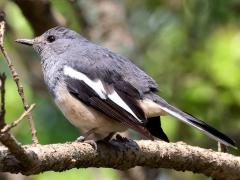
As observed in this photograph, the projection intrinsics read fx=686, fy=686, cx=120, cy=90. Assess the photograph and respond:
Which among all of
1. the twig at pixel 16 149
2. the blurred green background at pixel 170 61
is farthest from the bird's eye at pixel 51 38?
the twig at pixel 16 149

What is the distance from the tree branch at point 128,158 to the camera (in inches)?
124

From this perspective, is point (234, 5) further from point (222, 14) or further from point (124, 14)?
point (124, 14)

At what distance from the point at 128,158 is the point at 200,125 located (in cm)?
57

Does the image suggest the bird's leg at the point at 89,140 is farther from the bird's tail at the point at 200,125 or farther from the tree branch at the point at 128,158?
the bird's tail at the point at 200,125

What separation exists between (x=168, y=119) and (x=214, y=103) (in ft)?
1.51

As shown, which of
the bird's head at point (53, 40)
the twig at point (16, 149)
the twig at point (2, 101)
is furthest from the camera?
the bird's head at point (53, 40)

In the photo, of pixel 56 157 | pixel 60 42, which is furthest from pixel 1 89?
pixel 60 42

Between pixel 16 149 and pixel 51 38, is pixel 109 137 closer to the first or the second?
pixel 51 38

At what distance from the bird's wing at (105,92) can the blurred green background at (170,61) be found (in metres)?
1.45

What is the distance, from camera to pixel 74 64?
4.59m

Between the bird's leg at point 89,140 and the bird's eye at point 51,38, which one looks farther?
the bird's eye at point 51,38

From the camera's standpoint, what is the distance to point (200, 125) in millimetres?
4223

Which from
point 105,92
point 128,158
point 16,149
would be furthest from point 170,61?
point 16,149

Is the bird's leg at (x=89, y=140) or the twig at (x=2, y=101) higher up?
the bird's leg at (x=89, y=140)
